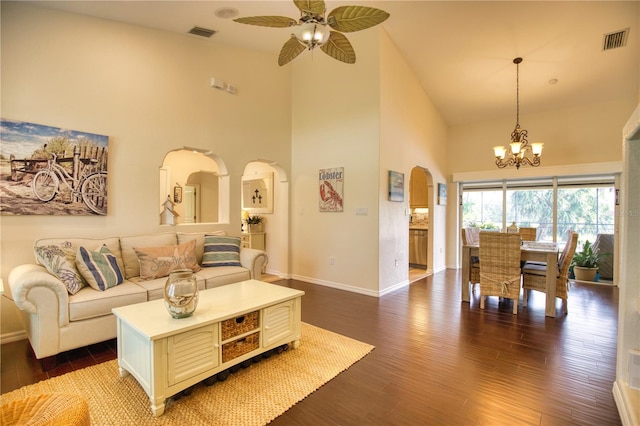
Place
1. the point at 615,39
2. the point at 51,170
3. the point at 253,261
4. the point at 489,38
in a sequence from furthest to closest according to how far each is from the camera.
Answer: the point at 489,38 < the point at 253,261 < the point at 615,39 < the point at 51,170

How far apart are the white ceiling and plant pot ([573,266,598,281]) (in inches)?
119

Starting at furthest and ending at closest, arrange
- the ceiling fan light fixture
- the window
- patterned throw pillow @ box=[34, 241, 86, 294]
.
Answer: the window → patterned throw pillow @ box=[34, 241, 86, 294] → the ceiling fan light fixture

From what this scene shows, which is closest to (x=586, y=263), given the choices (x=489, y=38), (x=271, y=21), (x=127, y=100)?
(x=489, y=38)

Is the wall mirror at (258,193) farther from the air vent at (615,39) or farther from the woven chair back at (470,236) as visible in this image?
the air vent at (615,39)

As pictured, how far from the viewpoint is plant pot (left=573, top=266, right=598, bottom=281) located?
557 centimetres

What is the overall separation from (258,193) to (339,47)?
14.5 ft

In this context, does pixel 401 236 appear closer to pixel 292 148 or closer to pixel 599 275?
pixel 292 148

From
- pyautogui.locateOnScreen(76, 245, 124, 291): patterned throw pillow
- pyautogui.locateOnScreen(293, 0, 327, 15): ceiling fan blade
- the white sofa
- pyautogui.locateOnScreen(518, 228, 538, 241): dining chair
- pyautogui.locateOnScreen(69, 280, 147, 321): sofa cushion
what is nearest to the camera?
pyautogui.locateOnScreen(293, 0, 327, 15): ceiling fan blade

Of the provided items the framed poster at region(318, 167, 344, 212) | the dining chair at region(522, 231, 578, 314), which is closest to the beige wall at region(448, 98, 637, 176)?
the dining chair at region(522, 231, 578, 314)

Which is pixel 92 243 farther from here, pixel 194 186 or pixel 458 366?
pixel 194 186

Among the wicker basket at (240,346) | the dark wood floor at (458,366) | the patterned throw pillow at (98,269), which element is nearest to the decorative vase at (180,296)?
the wicker basket at (240,346)

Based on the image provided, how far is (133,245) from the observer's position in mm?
3619

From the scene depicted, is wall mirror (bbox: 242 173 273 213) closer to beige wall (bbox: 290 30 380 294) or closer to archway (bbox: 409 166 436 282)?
beige wall (bbox: 290 30 380 294)

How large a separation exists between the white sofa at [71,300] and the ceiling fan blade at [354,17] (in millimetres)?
2920
